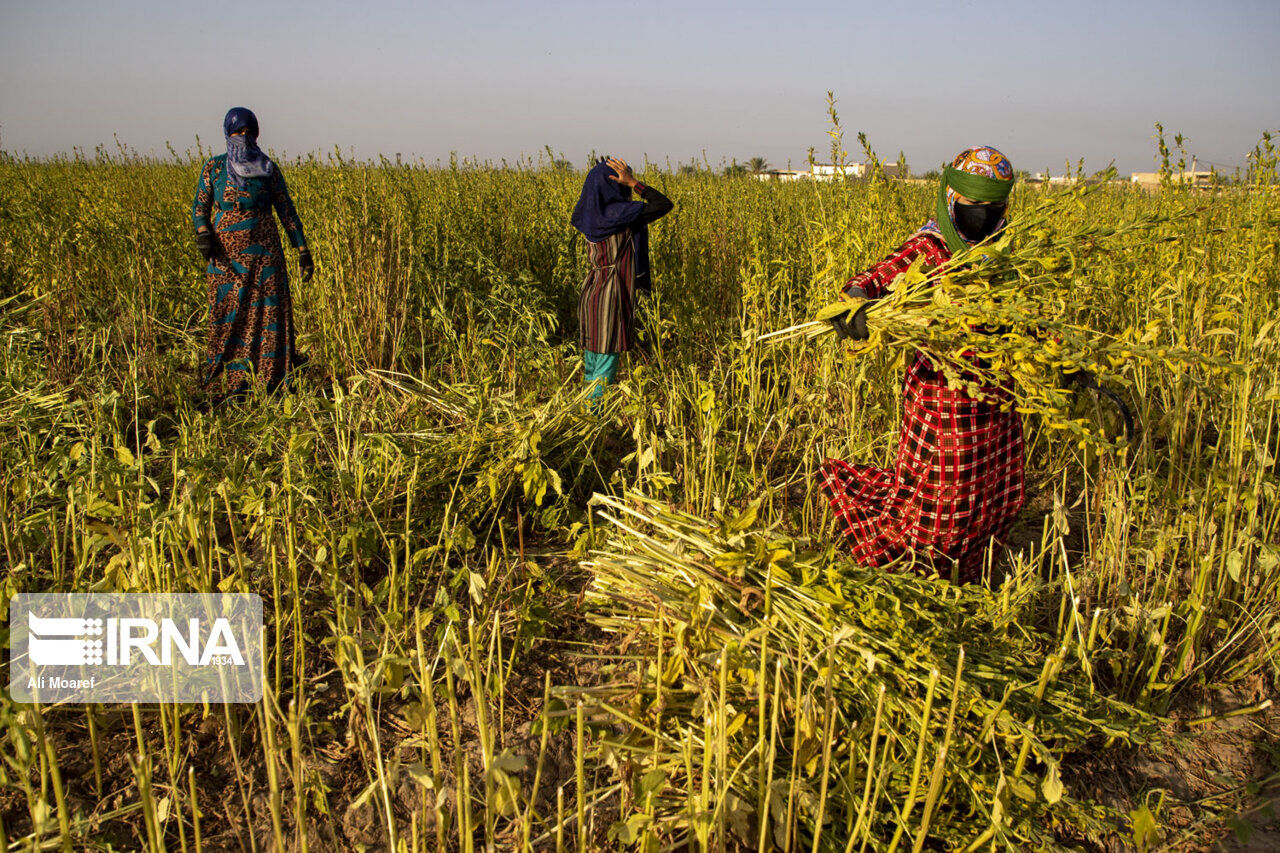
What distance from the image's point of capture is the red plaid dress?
211 centimetres

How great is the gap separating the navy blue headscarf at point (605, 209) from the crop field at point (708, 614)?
0.49 meters

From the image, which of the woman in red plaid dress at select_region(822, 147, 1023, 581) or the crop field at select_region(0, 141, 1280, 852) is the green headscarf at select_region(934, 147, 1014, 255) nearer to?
the woman in red plaid dress at select_region(822, 147, 1023, 581)

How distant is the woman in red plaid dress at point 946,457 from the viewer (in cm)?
206

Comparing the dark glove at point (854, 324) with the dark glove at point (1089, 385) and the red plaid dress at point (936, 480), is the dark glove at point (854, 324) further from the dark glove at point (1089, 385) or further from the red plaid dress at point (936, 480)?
the dark glove at point (1089, 385)

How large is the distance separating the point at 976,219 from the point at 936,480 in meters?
0.77

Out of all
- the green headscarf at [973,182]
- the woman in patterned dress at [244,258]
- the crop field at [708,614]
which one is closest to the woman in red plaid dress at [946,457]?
the green headscarf at [973,182]

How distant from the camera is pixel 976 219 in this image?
2.07 metres

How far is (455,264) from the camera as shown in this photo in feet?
15.6

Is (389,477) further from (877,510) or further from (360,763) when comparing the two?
(877,510)

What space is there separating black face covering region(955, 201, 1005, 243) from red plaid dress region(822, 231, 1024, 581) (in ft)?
0.25

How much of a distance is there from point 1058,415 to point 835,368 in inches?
61.4

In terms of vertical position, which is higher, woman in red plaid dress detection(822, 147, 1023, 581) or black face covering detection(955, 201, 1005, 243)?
black face covering detection(955, 201, 1005, 243)

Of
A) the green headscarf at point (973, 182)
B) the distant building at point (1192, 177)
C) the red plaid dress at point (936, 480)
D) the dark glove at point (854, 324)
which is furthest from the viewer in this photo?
the distant building at point (1192, 177)

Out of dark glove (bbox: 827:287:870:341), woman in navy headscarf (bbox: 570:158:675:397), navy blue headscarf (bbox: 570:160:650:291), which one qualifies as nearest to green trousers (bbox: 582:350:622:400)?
woman in navy headscarf (bbox: 570:158:675:397)
